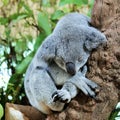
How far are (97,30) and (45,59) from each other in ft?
0.77

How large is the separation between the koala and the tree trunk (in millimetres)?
25

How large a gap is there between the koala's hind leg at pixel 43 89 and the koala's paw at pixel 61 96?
0.19 ft

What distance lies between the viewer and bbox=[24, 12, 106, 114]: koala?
142cm

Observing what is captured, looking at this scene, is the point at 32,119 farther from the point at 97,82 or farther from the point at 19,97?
the point at 19,97

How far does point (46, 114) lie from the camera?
5.20 ft

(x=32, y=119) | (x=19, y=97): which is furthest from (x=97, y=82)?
(x=19, y=97)

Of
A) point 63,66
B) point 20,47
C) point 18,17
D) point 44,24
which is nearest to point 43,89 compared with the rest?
point 63,66

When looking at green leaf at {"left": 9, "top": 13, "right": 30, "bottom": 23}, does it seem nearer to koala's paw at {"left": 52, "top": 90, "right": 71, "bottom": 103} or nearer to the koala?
the koala

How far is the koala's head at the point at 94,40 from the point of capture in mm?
1462

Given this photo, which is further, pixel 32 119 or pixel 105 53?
pixel 32 119

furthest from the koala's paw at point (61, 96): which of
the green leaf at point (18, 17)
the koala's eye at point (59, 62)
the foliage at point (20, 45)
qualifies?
the green leaf at point (18, 17)

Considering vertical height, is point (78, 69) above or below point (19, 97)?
above

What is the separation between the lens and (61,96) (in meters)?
1.37

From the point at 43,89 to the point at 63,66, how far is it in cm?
12
